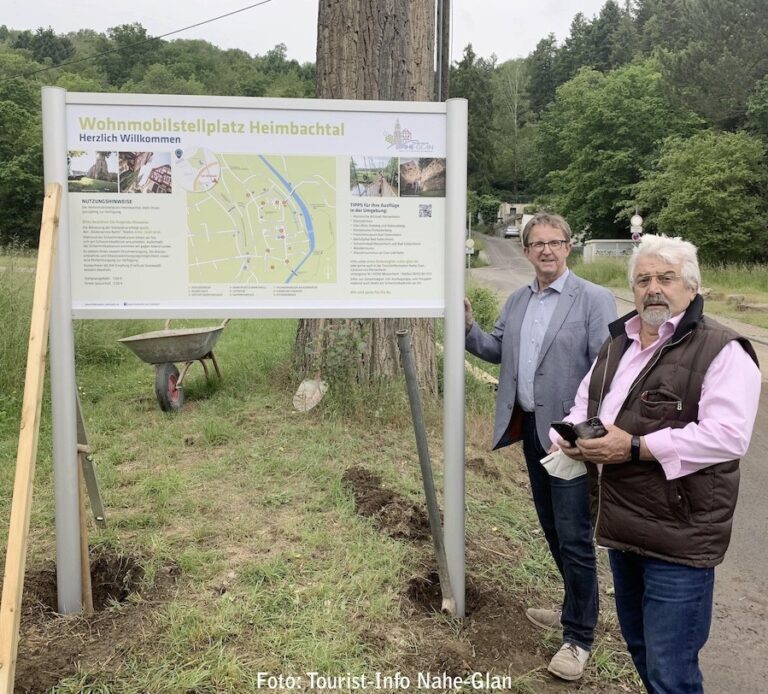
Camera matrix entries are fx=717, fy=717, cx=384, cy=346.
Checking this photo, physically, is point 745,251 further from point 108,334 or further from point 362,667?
point 362,667

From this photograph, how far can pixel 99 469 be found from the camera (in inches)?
199

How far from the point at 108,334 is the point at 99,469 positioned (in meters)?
6.05

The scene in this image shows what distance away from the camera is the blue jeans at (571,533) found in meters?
2.95

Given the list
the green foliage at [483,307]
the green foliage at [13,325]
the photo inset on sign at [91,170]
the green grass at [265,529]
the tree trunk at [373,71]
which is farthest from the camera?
the green foliage at [483,307]

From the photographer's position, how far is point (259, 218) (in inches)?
124

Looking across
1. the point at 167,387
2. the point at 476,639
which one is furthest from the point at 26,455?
the point at 167,387

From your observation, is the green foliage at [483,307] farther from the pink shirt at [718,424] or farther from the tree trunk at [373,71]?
the pink shirt at [718,424]

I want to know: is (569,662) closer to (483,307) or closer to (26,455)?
(26,455)

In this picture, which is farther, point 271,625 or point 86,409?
point 86,409

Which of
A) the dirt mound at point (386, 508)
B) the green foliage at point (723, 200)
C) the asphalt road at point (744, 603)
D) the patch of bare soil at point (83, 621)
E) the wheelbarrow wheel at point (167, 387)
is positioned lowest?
the asphalt road at point (744, 603)

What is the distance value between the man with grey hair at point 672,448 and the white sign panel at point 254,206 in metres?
1.09

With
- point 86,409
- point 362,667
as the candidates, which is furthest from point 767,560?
point 86,409

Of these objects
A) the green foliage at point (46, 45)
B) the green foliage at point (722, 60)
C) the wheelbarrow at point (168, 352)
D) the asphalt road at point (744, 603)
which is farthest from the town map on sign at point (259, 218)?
the green foliage at point (46, 45)

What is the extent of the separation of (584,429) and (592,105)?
62.2 m
